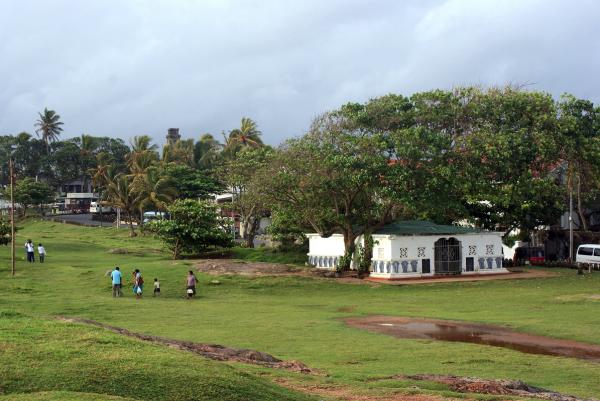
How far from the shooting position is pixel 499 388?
15148 mm

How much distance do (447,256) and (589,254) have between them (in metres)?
10.4

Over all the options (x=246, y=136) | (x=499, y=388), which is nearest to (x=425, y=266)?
(x=499, y=388)

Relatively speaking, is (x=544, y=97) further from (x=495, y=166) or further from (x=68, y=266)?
(x=68, y=266)

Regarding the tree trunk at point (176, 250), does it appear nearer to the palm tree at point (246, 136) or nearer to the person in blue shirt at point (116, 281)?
the person in blue shirt at point (116, 281)

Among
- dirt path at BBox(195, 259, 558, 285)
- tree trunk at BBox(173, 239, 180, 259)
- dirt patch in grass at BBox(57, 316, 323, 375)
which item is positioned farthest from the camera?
tree trunk at BBox(173, 239, 180, 259)

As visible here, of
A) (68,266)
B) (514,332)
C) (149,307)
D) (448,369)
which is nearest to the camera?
(448,369)

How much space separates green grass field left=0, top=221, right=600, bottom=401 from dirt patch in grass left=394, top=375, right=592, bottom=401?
0.78m

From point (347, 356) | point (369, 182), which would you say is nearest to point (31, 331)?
point (347, 356)

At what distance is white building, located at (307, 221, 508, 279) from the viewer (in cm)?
4494

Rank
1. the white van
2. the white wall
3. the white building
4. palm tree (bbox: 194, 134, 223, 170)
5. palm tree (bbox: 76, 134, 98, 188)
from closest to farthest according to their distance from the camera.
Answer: the white wall < the white building < the white van < palm tree (bbox: 194, 134, 223, 170) < palm tree (bbox: 76, 134, 98, 188)

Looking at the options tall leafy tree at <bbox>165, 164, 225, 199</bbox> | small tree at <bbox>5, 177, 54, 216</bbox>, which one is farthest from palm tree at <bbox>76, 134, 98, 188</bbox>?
tall leafy tree at <bbox>165, 164, 225, 199</bbox>

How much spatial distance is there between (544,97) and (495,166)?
21.0 feet

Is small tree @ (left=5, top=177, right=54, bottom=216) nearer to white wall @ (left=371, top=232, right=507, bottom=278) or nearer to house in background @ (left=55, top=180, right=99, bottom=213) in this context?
house in background @ (left=55, top=180, right=99, bottom=213)

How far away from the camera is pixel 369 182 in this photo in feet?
144
